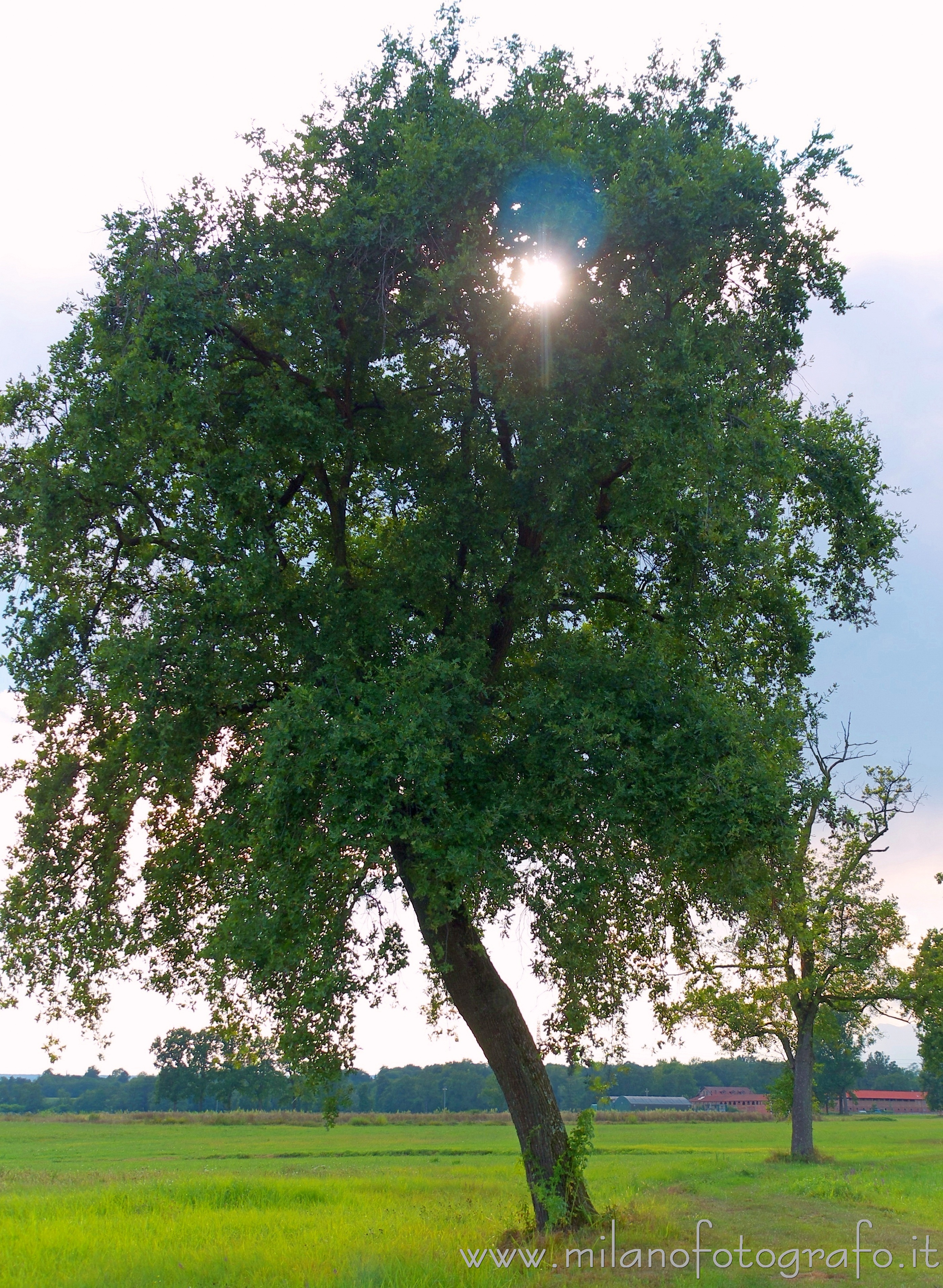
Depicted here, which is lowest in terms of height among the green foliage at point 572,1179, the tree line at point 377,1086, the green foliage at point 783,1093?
the tree line at point 377,1086

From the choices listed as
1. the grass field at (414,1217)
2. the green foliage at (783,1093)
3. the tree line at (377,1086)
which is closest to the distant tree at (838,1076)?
the tree line at (377,1086)

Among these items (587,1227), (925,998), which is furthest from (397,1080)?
(587,1227)

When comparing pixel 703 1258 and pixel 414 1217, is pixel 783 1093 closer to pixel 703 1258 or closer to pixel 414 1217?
pixel 414 1217

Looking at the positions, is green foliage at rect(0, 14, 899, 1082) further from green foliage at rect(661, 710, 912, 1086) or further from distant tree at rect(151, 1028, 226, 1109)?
distant tree at rect(151, 1028, 226, 1109)

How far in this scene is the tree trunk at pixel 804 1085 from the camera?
113 ft

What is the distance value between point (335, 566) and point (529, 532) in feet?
10.5

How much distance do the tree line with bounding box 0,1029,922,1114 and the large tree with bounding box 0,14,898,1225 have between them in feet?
243

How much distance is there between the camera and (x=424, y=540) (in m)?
15.0

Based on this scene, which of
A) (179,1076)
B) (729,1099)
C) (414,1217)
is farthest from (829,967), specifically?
(729,1099)

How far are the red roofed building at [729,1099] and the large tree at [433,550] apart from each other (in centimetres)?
15630

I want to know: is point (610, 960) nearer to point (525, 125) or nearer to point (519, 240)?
point (519, 240)

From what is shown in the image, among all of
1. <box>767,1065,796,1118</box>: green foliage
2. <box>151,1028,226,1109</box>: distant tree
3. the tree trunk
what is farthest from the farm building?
the tree trunk

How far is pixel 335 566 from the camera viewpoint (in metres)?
16.0

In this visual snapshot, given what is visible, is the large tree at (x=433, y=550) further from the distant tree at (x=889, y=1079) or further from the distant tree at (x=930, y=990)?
the distant tree at (x=889, y=1079)
